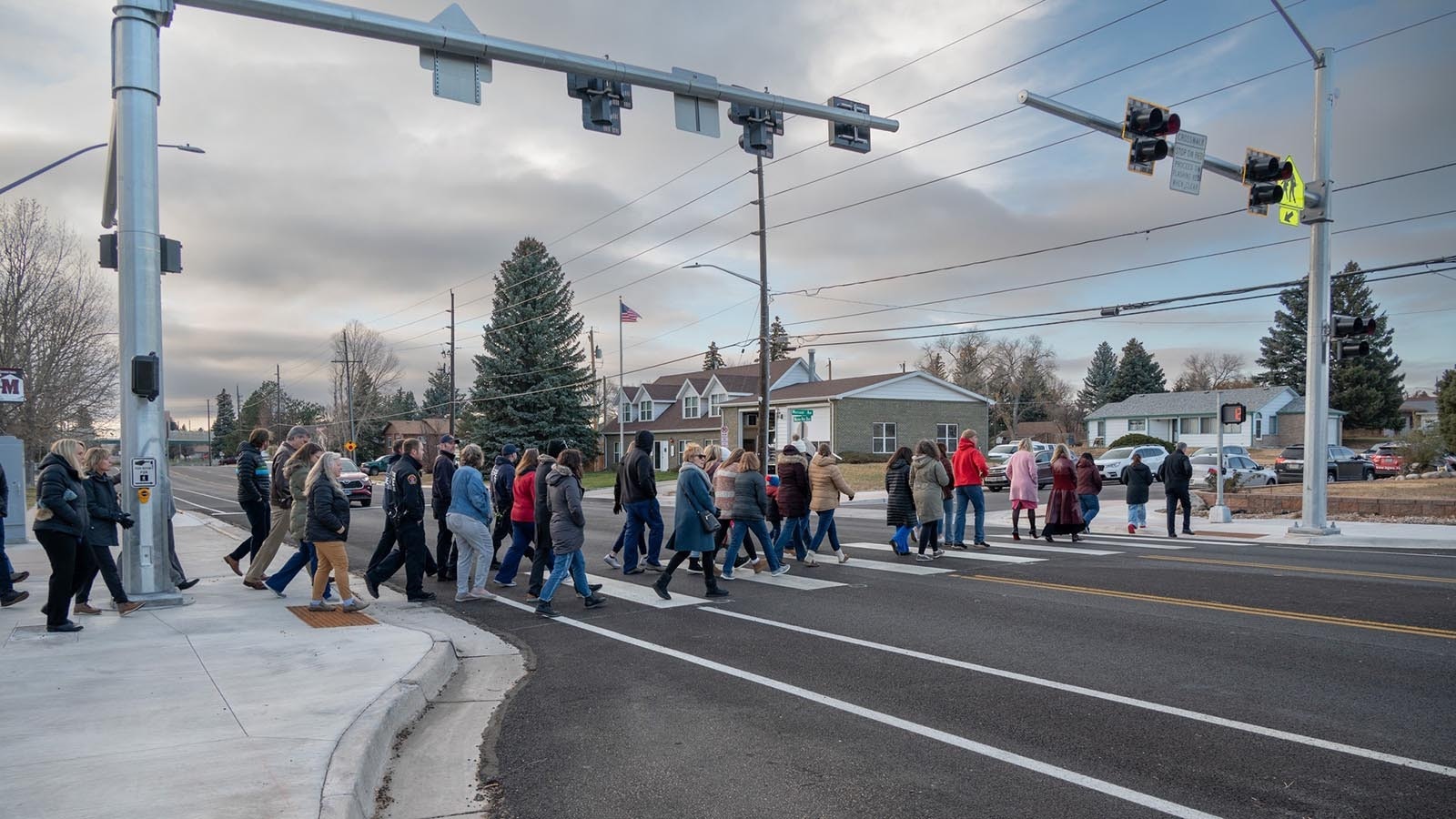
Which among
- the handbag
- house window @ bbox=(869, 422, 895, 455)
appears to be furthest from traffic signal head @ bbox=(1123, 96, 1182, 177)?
house window @ bbox=(869, 422, 895, 455)

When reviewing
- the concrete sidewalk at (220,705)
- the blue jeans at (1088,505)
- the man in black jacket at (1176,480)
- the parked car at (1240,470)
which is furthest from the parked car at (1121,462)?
the concrete sidewalk at (220,705)

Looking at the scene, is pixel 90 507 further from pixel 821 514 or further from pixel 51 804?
pixel 821 514

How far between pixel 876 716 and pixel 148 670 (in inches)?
213

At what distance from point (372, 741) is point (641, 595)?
19.3 feet

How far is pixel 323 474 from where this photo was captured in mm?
9469

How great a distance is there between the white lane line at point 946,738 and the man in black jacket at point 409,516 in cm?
316

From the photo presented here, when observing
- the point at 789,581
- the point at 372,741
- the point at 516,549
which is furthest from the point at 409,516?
the point at 372,741

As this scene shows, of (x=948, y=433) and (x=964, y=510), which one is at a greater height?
(x=948, y=433)

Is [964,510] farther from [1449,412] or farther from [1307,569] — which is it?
[1449,412]

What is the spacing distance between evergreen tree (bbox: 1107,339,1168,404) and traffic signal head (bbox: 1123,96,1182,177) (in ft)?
283

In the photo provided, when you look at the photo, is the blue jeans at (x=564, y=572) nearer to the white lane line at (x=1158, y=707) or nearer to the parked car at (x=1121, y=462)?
the white lane line at (x=1158, y=707)

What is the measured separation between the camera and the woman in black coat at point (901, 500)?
1426 centimetres

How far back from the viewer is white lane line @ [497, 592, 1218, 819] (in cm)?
443

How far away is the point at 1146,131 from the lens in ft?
41.9
